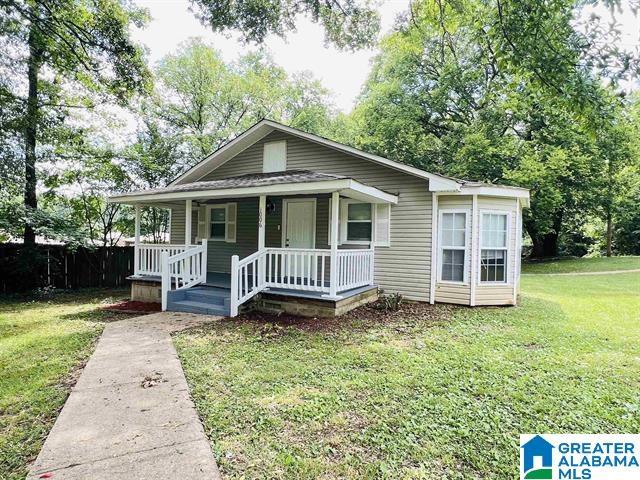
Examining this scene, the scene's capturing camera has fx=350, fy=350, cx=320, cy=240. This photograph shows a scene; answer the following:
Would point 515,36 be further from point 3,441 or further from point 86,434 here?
point 3,441

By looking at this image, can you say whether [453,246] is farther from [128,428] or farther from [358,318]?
[128,428]

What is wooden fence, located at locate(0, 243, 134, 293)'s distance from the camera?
10461mm

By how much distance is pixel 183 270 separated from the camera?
8.62 metres

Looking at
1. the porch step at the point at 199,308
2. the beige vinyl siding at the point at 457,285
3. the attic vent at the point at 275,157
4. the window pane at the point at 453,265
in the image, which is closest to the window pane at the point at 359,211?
the beige vinyl siding at the point at 457,285

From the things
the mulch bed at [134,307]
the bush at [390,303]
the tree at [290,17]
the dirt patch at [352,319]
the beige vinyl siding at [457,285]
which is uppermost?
the tree at [290,17]

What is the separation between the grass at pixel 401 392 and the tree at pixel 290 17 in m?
6.00

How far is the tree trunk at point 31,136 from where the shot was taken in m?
9.75

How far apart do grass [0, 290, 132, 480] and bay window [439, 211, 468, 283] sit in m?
7.45

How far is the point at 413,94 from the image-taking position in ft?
66.8

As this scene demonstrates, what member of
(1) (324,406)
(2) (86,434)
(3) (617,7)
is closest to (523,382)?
(1) (324,406)

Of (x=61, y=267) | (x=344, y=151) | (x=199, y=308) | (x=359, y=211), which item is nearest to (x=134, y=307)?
(x=199, y=308)

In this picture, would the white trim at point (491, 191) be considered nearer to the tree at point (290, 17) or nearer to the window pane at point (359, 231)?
the window pane at point (359, 231)

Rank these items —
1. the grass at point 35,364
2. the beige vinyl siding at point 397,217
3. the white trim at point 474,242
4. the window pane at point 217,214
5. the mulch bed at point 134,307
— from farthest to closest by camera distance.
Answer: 1. the window pane at point 217,214
2. the beige vinyl siding at point 397,217
3. the white trim at point 474,242
4. the mulch bed at point 134,307
5. the grass at point 35,364

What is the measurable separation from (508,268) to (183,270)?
26.3 feet
